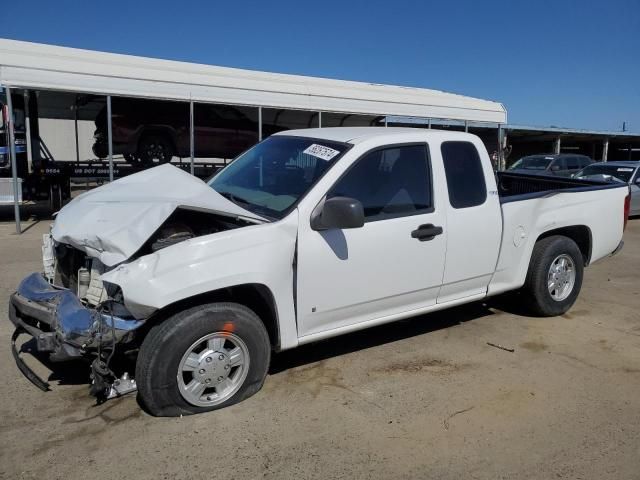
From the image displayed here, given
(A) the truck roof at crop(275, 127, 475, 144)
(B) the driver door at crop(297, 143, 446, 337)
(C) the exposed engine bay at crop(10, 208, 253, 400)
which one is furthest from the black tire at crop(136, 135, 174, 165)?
(B) the driver door at crop(297, 143, 446, 337)

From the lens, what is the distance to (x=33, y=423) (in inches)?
131

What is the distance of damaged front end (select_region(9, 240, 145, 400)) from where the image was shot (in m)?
3.17

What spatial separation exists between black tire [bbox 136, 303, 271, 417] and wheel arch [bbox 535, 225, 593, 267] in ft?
10.9

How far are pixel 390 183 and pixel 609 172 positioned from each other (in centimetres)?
1236

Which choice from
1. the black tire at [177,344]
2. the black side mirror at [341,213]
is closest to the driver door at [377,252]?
the black side mirror at [341,213]

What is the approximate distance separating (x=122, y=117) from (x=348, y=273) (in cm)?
987

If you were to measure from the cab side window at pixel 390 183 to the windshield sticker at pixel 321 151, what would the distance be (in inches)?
7.2

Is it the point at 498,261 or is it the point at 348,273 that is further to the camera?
the point at 498,261

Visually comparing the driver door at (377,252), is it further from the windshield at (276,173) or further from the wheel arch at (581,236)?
the wheel arch at (581,236)

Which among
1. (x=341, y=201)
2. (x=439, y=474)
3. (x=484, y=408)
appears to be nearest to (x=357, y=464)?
(x=439, y=474)

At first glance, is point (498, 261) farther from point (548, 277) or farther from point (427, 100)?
point (427, 100)

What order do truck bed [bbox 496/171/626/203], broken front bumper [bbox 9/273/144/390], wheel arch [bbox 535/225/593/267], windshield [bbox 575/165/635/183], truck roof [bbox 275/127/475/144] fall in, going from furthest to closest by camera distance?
windshield [bbox 575/165/635/183] → truck bed [bbox 496/171/626/203] → wheel arch [bbox 535/225/593/267] → truck roof [bbox 275/127/475/144] → broken front bumper [bbox 9/273/144/390]

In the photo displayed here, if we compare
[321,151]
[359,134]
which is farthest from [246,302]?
[359,134]

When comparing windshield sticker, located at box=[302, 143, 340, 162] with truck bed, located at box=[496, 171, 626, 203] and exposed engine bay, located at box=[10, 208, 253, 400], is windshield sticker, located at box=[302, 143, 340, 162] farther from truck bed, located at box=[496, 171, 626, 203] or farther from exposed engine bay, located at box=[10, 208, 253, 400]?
truck bed, located at box=[496, 171, 626, 203]
